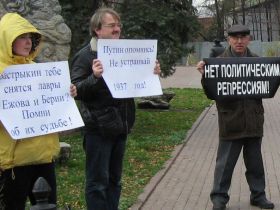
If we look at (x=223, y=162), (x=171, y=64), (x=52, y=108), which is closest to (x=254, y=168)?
(x=223, y=162)

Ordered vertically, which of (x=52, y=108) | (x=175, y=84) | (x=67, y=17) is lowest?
(x=175, y=84)

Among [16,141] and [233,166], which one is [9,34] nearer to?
[16,141]

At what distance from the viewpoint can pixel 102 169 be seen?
4.58m

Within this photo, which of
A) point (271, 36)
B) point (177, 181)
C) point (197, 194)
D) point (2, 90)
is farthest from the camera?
point (271, 36)

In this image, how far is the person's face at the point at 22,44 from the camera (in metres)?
3.78

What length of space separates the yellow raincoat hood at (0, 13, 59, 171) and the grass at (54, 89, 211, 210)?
2194mm

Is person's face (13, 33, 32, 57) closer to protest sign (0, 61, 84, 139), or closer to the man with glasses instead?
protest sign (0, 61, 84, 139)

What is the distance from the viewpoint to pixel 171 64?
11805 mm

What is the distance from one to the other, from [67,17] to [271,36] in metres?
56.9

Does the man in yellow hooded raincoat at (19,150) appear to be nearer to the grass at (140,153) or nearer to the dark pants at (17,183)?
the dark pants at (17,183)

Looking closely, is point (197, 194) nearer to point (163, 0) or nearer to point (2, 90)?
point (2, 90)

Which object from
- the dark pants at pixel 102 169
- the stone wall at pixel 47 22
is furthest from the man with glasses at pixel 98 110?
the stone wall at pixel 47 22

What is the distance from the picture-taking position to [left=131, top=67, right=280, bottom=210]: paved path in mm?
6379

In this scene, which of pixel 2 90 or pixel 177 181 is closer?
pixel 2 90
